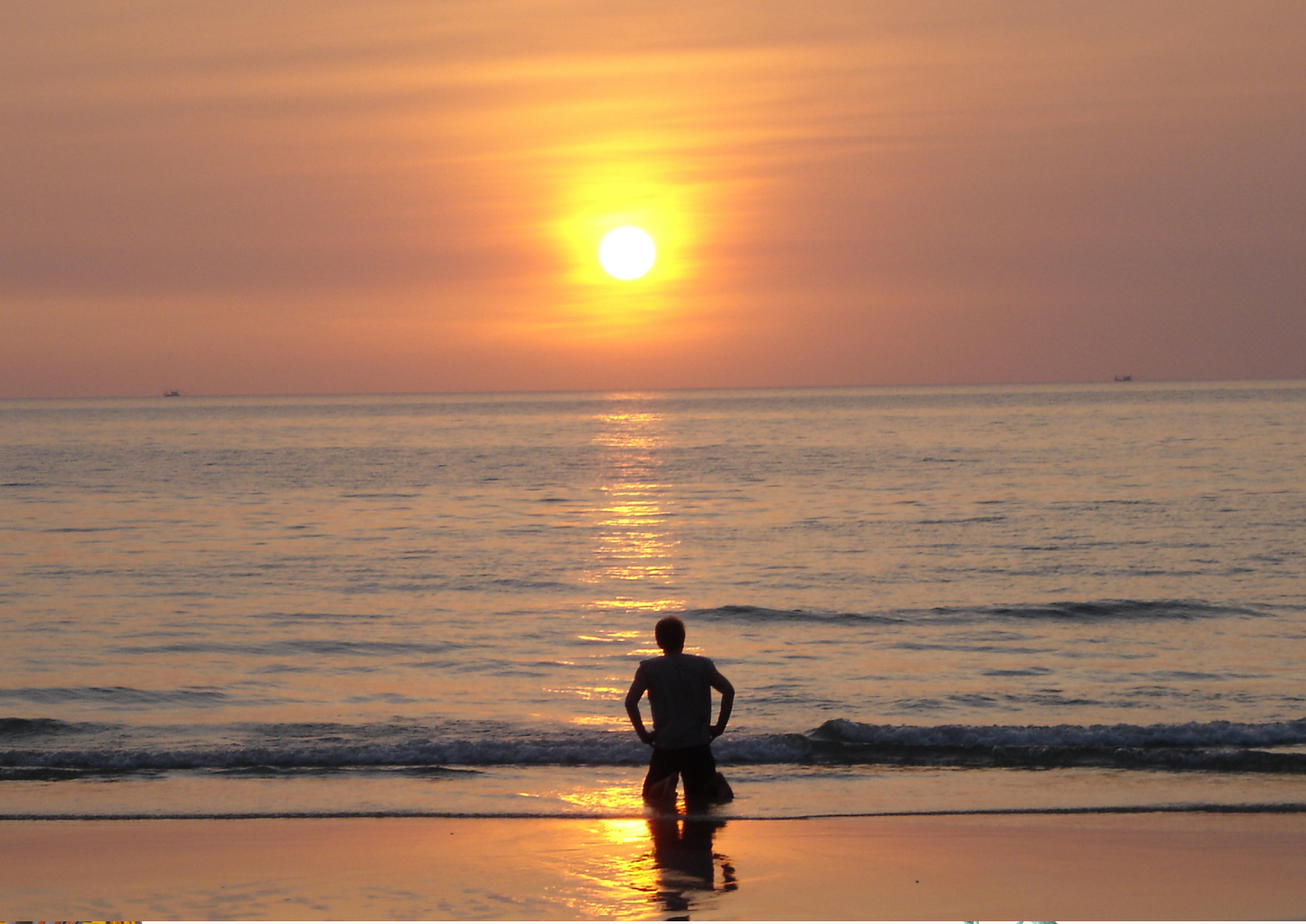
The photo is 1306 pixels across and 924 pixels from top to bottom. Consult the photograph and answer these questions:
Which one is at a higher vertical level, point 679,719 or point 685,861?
point 679,719

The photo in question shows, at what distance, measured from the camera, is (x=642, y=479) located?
187ft

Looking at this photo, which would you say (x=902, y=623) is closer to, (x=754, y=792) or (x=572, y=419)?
(x=754, y=792)

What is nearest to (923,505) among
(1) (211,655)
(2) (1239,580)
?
(2) (1239,580)

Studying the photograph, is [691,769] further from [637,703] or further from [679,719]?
[637,703]

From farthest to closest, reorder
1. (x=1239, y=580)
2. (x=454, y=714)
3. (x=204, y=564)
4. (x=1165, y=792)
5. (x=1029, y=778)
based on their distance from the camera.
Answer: (x=204, y=564)
(x=1239, y=580)
(x=454, y=714)
(x=1029, y=778)
(x=1165, y=792)

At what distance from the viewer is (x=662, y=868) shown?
7.71 metres

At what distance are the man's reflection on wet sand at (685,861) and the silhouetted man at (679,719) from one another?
0.18m

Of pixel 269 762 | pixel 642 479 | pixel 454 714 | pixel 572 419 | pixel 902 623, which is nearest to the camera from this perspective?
pixel 269 762

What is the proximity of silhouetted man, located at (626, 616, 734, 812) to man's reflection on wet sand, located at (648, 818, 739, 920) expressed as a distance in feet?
0.58

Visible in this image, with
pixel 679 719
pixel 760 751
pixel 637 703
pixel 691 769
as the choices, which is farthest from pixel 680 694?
pixel 760 751

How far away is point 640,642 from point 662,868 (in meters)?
11.1

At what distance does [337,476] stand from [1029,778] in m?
51.2

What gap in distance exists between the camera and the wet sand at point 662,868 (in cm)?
708

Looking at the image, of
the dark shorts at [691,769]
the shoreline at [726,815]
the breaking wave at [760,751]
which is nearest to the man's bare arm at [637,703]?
the dark shorts at [691,769]
